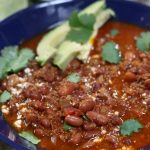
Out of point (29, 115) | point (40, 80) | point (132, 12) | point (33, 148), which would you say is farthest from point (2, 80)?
point (132, 12)

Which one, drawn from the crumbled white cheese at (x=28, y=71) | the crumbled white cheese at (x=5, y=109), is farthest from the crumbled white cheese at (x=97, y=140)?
the crumbled white cheese at (x=28, y=71)

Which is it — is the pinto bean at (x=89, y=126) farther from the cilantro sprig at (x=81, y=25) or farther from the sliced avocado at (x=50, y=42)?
the cilantro sprig at (x=81, y=25)

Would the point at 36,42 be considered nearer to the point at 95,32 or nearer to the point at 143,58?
the point at 95,32

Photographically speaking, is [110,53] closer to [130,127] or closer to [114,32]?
[114,32]

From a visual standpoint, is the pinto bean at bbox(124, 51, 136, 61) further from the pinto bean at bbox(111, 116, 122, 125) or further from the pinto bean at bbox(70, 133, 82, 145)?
the pinto bean at bbox(70, 133, 82, 145)

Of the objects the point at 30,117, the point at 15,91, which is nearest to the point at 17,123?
the point at 30,117

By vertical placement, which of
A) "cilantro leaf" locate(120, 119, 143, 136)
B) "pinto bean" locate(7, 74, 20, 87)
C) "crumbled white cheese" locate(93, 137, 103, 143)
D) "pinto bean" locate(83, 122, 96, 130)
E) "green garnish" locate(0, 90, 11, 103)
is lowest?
"cilantro leaf" locate(120, 119, 143, 136)

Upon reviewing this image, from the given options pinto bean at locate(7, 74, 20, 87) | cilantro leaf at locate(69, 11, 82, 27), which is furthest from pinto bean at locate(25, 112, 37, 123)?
cilantro leaf at locate(69, 11, 82, 27)
